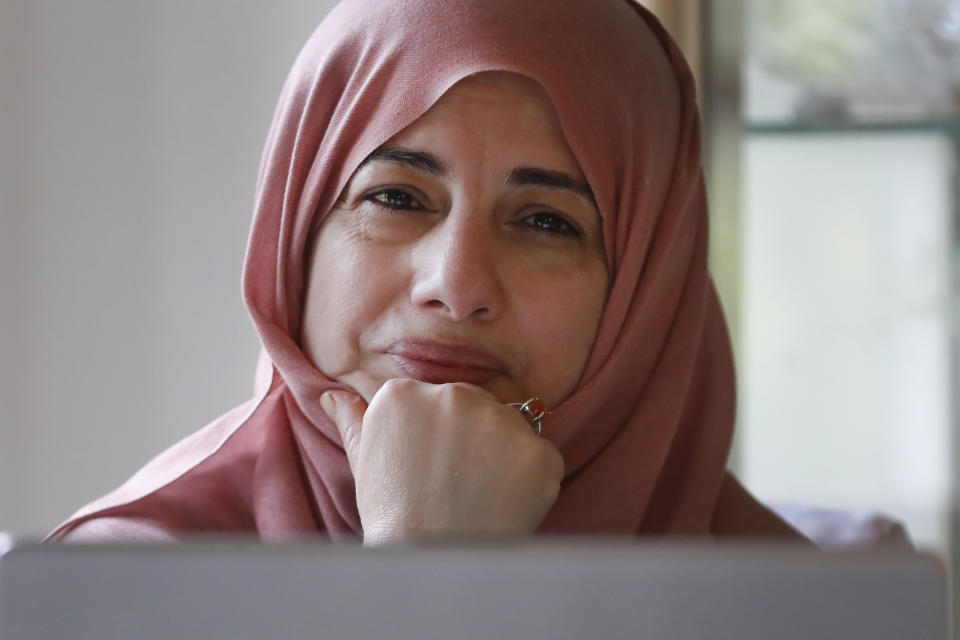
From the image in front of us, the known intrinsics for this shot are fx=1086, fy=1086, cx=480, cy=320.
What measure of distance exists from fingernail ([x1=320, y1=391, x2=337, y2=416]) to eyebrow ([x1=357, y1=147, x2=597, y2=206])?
9.7 inches

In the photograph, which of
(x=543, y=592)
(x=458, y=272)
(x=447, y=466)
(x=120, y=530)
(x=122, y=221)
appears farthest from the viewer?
(x=122, y=221)

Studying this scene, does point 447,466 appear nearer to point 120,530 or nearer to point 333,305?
point 333,305

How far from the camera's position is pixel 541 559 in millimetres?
383

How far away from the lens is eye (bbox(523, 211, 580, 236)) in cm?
114

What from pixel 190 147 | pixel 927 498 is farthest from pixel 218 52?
pixel 927 498

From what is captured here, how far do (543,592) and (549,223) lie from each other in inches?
31.0

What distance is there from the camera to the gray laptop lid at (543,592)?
38cm

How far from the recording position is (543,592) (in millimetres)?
383

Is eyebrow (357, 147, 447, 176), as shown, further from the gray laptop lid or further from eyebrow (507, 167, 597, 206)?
the gray laptop lid

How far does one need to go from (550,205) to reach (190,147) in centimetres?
134

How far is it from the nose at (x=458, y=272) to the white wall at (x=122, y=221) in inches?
49.0

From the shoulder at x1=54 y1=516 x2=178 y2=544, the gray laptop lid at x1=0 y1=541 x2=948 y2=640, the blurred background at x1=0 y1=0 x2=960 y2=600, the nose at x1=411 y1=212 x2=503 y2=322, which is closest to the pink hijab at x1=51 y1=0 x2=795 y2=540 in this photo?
the shoulder at x1=54 y1=516 x2=178 y2=544

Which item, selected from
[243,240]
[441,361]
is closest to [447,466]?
[441,361]

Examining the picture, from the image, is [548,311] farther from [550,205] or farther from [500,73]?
[500,73]
